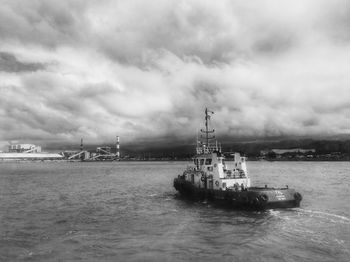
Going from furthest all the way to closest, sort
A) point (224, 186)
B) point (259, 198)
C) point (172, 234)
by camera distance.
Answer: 1. point (224, 186)
2. point (259, 198)
3. point (172, 234)

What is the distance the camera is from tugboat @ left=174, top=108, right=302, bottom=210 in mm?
32594

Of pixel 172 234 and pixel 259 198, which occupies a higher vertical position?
pixel 259 198

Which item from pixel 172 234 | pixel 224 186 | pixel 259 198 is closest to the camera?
pixel 172 234

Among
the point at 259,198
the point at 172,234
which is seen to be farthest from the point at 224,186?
the point at 172,234

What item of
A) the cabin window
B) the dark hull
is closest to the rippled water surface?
the dark hull

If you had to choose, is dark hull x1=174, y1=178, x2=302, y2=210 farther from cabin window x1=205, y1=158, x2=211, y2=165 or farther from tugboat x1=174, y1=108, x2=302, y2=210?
cabin window x1=205, y1=158, x2=211, y2=165

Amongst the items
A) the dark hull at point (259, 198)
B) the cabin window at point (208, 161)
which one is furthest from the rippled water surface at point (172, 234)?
the cabin window at point (208, 161)

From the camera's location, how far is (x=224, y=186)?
37750 mm

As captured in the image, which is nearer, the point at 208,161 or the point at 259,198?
the point at 259,198

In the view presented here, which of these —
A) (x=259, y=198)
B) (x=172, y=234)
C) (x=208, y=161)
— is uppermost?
(x=208, y=161)

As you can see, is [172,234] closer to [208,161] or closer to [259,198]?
[259,198]

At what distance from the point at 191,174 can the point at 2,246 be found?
86.7 ft

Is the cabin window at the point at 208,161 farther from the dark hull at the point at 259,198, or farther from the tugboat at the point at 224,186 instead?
the dark hull at the point at 259,198

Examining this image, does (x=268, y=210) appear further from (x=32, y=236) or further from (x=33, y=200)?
(x=33, y=200)
